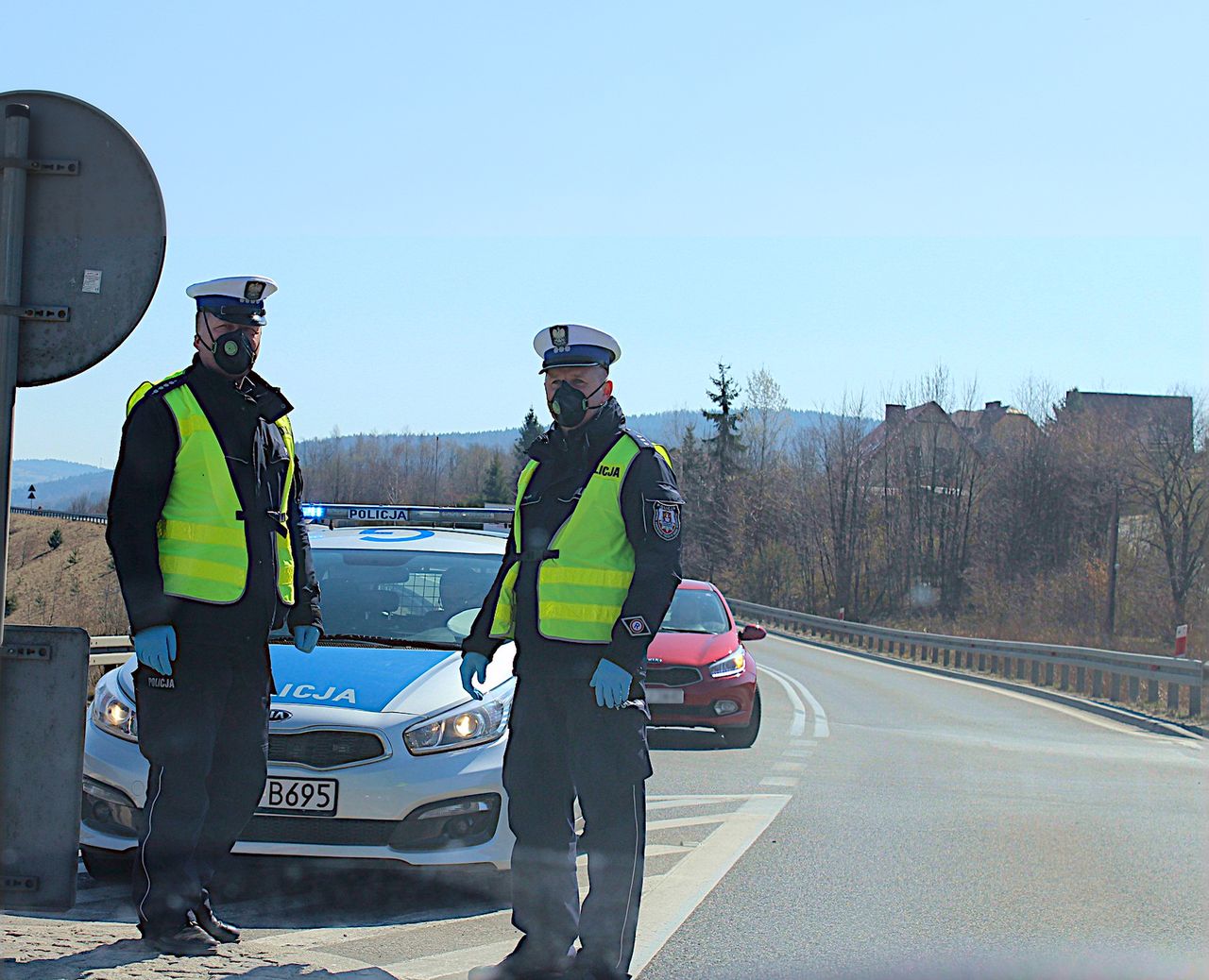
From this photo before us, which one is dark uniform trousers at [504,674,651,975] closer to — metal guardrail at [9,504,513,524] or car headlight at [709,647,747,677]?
metal guardrail at [9,504,513,524]

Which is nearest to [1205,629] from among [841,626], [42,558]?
[841,626]

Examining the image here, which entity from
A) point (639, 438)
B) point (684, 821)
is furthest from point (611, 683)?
point (684, 821)

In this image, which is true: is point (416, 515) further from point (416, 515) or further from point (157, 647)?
point (157, 647)

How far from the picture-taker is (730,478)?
7981cm

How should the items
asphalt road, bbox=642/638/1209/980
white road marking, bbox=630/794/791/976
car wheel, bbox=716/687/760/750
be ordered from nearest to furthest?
asphalt road, bbox=642/638/1209/980 < white road marking, bbox=630/794/791/976 < car wheel, bbox=716/687/760/750

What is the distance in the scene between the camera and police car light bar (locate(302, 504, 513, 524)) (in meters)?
8.74

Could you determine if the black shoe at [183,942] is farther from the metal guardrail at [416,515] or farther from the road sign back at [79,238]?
the metal guardrail at [416,515]

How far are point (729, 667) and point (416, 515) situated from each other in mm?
4641

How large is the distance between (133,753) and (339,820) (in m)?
0.85

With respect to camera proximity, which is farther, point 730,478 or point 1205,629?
point 730,478

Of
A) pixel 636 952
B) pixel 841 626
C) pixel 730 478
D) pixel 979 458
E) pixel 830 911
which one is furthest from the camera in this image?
pixel 730 478

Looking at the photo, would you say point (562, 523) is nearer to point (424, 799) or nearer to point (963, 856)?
point (424, 799)

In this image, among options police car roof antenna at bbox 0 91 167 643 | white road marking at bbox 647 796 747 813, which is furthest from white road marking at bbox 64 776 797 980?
police car roof antenna at bbox 0 91 167 643

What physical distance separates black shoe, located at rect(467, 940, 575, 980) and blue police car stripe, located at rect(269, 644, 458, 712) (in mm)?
1452
